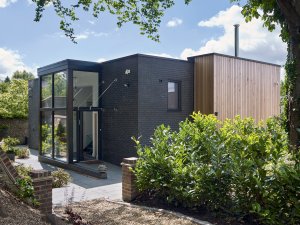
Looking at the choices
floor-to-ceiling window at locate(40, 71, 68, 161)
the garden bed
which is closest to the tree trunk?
the garden bed

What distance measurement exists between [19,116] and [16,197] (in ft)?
60.0

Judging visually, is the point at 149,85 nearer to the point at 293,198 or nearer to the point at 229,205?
the point at 229,205

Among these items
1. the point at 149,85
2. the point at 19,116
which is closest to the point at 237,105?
the point at 149,85

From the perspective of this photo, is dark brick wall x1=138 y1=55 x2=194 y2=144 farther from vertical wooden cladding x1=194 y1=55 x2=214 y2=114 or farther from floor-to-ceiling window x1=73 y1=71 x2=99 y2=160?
floor-to-ceiling window x1=73 y1=71 x2=99 y2=160

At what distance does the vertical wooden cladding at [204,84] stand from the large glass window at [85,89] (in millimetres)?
4184

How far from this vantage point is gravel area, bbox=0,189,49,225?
12.7 ft

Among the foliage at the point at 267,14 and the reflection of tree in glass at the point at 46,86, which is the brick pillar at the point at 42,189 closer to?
the foliage at the point at 267,14

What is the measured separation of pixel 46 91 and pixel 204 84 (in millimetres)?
6742

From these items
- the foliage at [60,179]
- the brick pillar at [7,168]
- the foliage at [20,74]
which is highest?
the foliage at [20,74]

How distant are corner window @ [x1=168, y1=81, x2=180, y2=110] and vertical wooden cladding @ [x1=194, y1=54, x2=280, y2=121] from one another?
826 mm

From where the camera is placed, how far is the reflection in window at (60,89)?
12.8 metres

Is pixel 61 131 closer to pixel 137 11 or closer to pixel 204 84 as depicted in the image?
pixel 204 84

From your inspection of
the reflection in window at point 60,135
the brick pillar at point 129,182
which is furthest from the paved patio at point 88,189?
the reflection in window at point 60,135

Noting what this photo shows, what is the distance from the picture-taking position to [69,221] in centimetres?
493
